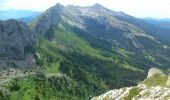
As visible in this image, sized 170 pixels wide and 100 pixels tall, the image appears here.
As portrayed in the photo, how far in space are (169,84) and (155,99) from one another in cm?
2636

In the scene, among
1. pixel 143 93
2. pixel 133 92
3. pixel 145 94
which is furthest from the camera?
pixel 133 92

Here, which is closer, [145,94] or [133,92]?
[145,94]

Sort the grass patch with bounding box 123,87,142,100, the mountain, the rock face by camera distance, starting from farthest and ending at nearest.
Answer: the grass patch with bounding box 123,87,142,100, the mountain, the rock face

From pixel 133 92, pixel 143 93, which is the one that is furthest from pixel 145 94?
pixel 133 92

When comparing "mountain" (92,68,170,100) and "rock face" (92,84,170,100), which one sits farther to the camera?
"mountain" (92,68,170,100)

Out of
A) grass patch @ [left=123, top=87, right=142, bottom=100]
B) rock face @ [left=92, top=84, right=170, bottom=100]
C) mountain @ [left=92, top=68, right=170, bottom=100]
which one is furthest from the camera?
grass patch @ [left=123, top=87, right=142, bottom=100]

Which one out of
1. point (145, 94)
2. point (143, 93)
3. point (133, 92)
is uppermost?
point (145, 94)

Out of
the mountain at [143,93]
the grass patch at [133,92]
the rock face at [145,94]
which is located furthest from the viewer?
the grass patch at [133,92]

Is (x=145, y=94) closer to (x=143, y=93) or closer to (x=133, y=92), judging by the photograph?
(x=143, y=93)

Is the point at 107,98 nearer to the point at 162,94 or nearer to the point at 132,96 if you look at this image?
the point at 132,96

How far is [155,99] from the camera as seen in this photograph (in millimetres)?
133125

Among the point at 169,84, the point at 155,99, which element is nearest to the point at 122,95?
the point at 169,84

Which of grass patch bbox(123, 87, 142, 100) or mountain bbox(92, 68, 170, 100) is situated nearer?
mountain bbox(92, 68, 170, 100)

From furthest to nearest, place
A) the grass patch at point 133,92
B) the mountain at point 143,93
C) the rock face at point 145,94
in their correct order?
the grass patch at point 133,92 → the mountain at point 143,93 → the rock face at point 145,94
